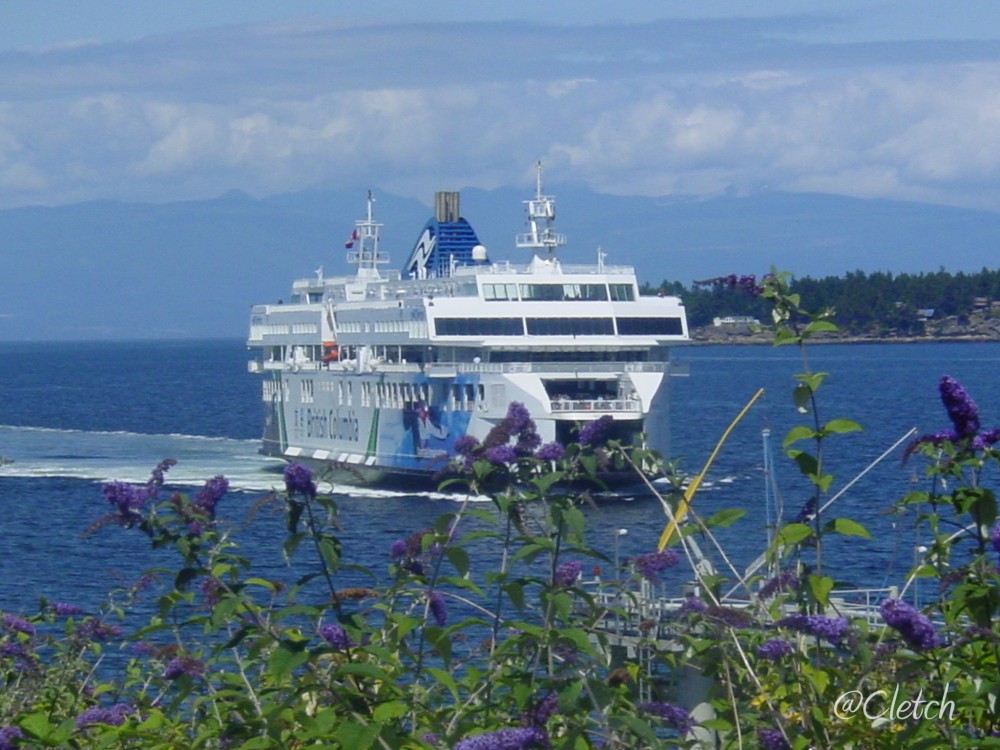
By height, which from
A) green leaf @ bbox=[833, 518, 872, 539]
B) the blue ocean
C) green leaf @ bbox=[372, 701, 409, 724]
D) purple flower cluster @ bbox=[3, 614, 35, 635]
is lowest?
the blue ocean

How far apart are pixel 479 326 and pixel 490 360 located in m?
0.84

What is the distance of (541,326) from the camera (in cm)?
3662

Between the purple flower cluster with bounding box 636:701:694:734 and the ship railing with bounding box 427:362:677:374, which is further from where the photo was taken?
the ship railing with bounding box 427:362:677:374

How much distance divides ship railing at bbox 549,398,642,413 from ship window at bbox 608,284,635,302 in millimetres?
3645

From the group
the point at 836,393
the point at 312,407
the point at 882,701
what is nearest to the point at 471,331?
the point at 312,407

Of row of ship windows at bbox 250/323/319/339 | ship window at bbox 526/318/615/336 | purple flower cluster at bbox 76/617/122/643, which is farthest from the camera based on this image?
row of ship windows at bbox 250/323/319/339

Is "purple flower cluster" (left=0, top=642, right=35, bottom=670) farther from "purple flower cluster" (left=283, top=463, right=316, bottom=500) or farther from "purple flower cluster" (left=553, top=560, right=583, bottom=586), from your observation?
"purple flower cluster" (left=553, top=560, right=583, bottom=586)

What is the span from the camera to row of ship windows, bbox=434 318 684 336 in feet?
120

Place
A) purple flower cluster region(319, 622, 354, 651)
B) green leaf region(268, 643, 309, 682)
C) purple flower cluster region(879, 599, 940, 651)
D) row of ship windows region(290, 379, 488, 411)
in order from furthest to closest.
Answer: row of ship windows region(290, 379, 488, 411) < purple flower cluster region(319, 622, 354, 651) < green leaf region(268, 643, 309, 682) < purple flower cluster region(879, 599, 940, 651)

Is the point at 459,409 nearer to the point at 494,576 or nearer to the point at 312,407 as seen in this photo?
the point at 312,407

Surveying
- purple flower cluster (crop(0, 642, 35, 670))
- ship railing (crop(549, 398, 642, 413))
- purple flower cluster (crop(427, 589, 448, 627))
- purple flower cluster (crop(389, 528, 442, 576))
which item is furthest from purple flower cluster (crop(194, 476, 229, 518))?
ship railing (crop(549, 398, 642, 413))

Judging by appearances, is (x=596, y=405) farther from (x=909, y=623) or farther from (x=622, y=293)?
(x=909, y=623)

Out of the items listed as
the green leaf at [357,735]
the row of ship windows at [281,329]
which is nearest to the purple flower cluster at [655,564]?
the green leaf at [357,735]

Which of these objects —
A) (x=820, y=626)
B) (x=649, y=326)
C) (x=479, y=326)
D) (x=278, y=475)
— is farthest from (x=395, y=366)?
(x=820, y=626)
